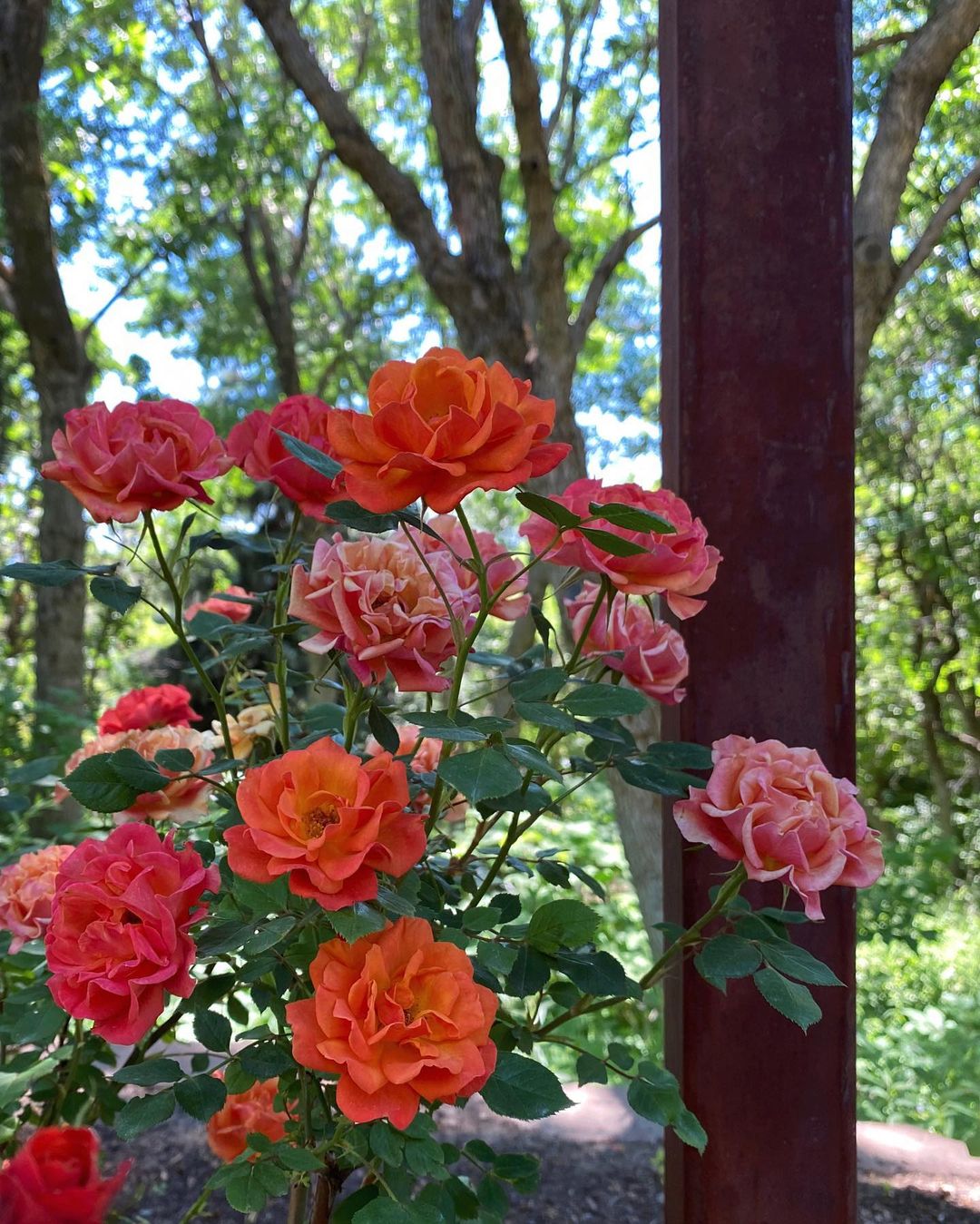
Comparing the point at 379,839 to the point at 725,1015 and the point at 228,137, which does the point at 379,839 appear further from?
the point at 228,137

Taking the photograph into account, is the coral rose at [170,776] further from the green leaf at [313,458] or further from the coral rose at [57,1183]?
the coral rose at [57,1183]

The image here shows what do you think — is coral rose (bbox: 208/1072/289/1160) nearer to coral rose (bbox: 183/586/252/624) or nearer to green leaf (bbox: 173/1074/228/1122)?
green leaf (bbox: 173/1074/228/1122)

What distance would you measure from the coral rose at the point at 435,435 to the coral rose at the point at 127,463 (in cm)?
21

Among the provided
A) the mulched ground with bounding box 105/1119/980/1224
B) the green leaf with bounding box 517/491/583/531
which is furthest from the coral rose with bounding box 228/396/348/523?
the mulched ground with bounding box 105/1119/980/1224

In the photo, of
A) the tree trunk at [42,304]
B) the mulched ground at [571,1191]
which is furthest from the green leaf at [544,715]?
the tree trunk at [42,304]

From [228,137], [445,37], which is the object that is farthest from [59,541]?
[445,37]

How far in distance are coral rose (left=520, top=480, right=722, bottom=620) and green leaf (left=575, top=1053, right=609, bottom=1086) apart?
1.44 ft

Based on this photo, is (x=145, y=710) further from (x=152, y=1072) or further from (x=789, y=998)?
(x=789, y=998)

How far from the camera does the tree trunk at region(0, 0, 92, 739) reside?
4781 millimetres

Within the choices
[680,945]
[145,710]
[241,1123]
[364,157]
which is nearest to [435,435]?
[680,945]

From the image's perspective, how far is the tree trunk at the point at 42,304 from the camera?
4.78m

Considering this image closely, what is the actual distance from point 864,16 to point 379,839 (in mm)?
4768

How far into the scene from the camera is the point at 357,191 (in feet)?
28.8

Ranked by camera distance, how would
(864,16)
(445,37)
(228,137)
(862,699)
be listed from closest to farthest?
(445,37) < (864,16) < (228,137) < (862,699)
